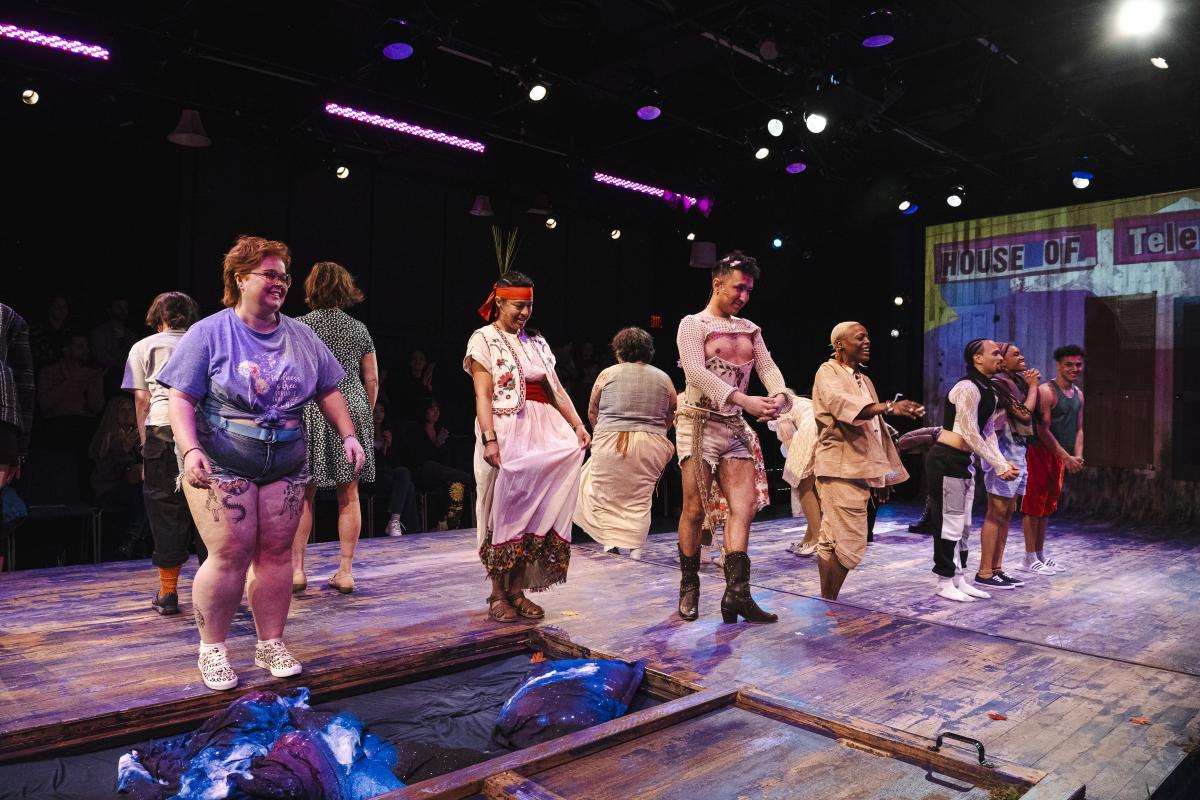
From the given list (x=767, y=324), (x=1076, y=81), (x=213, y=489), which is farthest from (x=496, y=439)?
(x=767, y=324)

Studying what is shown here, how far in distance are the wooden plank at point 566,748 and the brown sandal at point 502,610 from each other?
1197mm

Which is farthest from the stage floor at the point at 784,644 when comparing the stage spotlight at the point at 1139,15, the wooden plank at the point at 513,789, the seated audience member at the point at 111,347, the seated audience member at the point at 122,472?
the stage spotlight at the point at 1139,15

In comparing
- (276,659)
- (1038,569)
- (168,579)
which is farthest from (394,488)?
(1038,569)

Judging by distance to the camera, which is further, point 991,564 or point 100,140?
point 100,140

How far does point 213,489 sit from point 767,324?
10.6m

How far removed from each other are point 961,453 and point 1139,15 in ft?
12.7

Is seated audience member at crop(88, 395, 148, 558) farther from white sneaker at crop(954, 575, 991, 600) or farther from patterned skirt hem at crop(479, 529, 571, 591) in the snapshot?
white sneaker at crop(954, 575, 991, 600)

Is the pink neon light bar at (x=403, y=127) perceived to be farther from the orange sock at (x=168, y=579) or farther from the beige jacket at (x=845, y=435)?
the beige jacket at (x=845, y=435)

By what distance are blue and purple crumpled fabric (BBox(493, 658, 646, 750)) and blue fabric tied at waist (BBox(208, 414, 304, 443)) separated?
115 cm

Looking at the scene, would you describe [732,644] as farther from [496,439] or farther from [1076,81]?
[1076,81]

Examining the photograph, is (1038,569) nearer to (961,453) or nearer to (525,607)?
(961,453)

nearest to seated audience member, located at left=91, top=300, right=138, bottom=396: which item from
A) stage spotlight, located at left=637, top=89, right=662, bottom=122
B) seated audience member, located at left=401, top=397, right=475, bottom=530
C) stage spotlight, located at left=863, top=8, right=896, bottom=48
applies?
seated audience member, located at left=401, top=397, right=475, bottom=530

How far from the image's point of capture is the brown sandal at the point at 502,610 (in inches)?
148

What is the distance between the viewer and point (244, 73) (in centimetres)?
792
